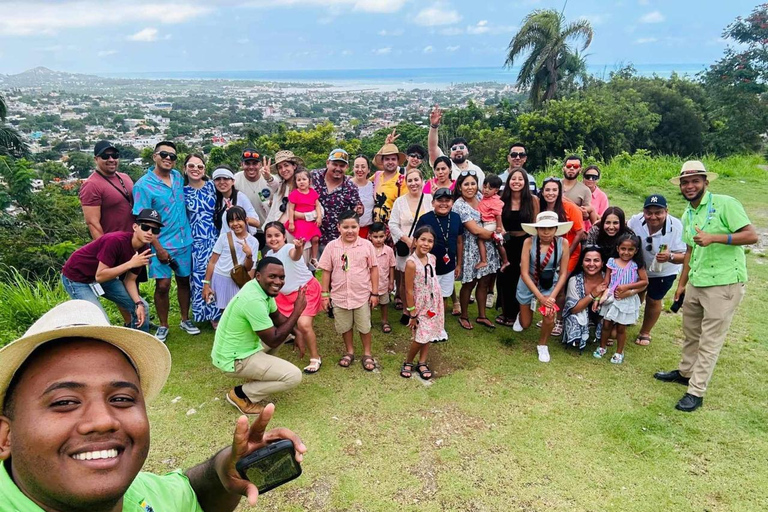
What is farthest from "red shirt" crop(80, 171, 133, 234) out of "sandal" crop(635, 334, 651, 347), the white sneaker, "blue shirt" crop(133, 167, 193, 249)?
"sandal" crop(635, 334, 651, 347)

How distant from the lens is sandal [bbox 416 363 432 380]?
Result: 475 centimetres

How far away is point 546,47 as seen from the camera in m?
26.3

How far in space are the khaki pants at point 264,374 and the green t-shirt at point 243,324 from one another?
2.6 inches

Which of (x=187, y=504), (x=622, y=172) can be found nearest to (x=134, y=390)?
(x=187, y=504)

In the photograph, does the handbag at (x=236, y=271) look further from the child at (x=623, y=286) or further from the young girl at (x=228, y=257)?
the child at (x=623, y=286)

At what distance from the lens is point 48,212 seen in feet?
40.0

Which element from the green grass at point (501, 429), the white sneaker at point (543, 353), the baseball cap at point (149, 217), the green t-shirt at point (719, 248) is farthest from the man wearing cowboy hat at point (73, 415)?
the green t-shirt at point (719, 248)

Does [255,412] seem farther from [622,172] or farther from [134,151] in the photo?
[134,151]

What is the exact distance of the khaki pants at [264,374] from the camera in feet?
13.5

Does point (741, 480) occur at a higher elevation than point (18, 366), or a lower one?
lower

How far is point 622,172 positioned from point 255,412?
1243 centimetres

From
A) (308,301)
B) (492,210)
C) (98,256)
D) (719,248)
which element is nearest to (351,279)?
(308,301)

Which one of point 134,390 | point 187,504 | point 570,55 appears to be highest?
point 570,55

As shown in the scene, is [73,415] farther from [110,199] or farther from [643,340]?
[643,340]
